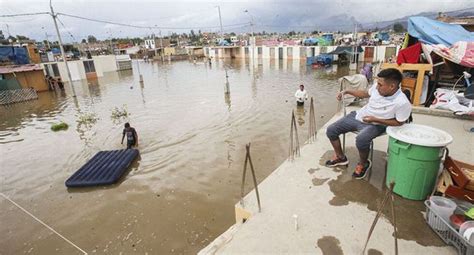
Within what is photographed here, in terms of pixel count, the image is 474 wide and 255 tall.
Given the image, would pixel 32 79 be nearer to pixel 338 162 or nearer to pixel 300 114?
pixel 300 114

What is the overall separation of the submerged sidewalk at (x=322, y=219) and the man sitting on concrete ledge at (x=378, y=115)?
44 centimetres

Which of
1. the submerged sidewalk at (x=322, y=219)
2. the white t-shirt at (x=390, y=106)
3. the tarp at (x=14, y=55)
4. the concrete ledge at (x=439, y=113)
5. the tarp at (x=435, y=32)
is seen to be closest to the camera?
the submerged sidewalk at (x=322, y=219)

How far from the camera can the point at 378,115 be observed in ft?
10.7

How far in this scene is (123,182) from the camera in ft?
20.4

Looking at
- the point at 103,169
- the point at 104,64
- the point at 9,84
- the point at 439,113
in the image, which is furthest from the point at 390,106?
the point at 104,64

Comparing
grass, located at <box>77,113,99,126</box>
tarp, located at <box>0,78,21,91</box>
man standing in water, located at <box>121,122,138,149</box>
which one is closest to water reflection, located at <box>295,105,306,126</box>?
man standing in water, located at <box>121,122,138,149</box>

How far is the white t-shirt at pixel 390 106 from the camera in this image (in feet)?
10.1

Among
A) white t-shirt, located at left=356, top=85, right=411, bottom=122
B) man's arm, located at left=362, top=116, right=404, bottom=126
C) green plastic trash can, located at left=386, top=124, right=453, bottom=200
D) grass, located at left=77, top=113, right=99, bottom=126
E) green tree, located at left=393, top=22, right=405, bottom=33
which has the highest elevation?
green tree, located at left=393, top=22, right=405, bottom=33

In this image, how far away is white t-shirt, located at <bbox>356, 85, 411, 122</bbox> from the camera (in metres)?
3.07

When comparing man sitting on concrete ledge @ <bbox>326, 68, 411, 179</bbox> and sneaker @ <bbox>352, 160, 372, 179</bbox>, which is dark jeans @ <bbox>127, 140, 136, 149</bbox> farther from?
sneaker @ <bbox>352, 160, 372, 179</bbox>

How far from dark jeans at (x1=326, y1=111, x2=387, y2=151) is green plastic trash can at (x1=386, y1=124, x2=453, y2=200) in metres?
0.25

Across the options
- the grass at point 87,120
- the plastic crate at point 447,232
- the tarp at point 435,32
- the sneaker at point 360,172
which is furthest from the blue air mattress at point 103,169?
the tarp at point 435,32

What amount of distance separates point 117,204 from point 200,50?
208 ft

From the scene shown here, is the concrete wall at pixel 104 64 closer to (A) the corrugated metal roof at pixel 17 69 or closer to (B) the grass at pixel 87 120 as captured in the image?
(A) the corrugated metal roof at pixel 17 69
